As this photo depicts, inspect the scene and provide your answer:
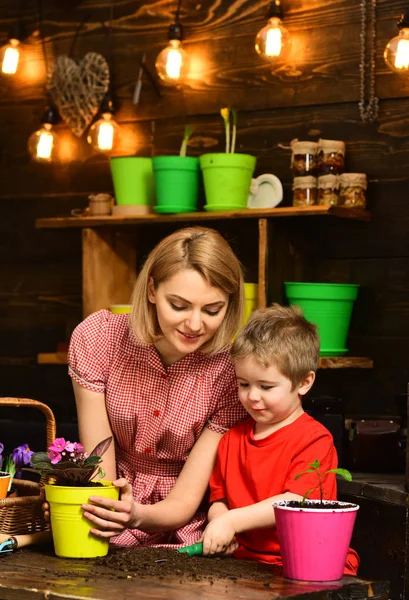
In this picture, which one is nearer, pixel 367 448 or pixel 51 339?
pixel 367 448

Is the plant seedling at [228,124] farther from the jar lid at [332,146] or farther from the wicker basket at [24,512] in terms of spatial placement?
the wicker basket at [24,512]

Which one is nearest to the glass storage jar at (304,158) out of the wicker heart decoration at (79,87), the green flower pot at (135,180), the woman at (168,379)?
the green flower pot at (135,180)

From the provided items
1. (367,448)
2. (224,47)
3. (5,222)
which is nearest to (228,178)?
(224,47)

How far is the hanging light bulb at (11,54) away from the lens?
153 inches

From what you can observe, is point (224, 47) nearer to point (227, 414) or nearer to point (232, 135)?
point (232, 135)

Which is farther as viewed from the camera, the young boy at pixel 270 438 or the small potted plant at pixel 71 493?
the young boy at pixel 270 438

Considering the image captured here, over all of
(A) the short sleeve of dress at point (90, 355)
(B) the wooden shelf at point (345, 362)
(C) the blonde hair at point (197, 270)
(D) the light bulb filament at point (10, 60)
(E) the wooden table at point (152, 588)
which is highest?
(D) the light bulb filament at point (10, 60)

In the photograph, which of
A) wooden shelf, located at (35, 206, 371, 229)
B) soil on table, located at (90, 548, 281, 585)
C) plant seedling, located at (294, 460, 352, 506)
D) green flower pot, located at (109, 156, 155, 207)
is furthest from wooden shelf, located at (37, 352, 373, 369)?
soil on table, located at (90, 548, 281, 585)

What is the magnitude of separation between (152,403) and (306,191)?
1.19 m

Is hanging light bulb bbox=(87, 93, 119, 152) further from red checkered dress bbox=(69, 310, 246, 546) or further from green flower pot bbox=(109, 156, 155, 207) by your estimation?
red checkered dress bbox=(69, 310, 246, 546)

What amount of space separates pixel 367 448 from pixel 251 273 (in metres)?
0.99

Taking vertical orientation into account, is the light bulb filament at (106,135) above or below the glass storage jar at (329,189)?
above

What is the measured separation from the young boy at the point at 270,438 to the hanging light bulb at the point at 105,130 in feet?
5.69

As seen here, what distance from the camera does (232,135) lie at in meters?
3.59
